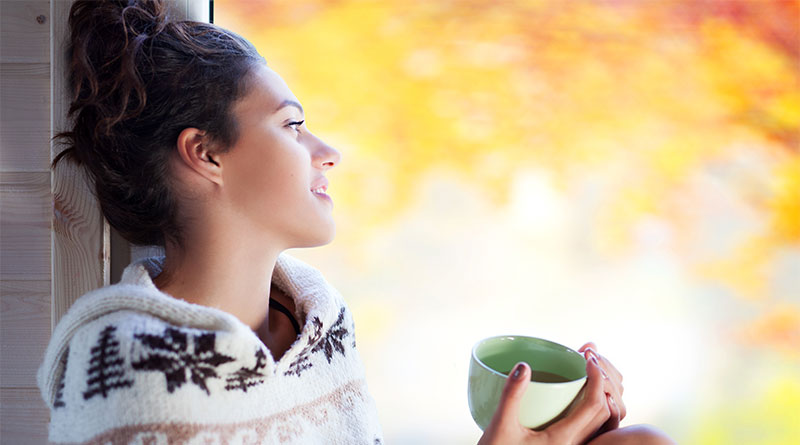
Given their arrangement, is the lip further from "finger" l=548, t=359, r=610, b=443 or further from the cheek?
"finger" l=548, t=359, r=610, b=443

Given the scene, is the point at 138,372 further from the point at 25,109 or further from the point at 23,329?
the point at 25,109

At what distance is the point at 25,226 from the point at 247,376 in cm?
54

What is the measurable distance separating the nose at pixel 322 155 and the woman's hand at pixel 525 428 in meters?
0.45

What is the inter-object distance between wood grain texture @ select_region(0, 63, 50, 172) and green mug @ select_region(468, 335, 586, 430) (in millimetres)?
836

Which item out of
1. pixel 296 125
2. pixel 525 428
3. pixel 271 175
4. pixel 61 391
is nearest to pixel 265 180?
pixel 271 175

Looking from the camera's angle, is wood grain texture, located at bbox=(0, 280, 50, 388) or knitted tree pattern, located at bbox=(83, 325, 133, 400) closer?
knitted tree pattern, located at bbox=(83, 325, 133, 400)

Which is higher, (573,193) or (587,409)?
(573,193)

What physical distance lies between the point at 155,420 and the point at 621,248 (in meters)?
1.04

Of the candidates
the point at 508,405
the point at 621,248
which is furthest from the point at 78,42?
the point at 621,248

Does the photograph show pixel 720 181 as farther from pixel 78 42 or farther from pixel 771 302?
pixel 78 42

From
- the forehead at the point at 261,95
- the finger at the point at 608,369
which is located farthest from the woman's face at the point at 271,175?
the finger at the point at 608,369

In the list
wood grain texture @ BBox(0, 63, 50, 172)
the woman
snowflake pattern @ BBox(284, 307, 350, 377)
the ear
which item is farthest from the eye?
wood grain texture @ BBox(0, 63, 50, 172)

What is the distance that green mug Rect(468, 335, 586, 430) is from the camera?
701 millimetres

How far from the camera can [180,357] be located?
700 millimetres
